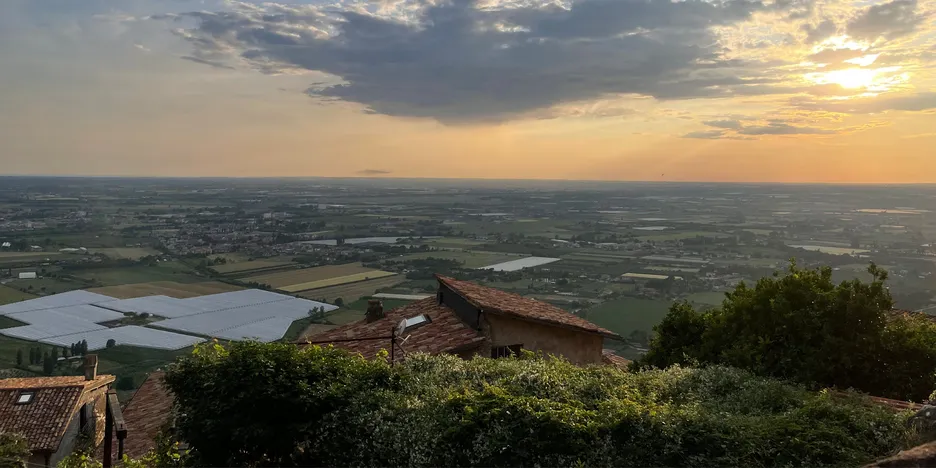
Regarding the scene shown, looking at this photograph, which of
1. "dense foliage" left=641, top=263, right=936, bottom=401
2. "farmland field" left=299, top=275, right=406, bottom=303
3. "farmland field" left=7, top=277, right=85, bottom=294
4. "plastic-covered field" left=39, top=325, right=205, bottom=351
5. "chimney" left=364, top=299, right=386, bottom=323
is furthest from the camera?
"farmland field" left=7, top=277, right=85, bottom=294

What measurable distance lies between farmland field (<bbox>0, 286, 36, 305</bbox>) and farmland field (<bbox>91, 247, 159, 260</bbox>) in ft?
55.3

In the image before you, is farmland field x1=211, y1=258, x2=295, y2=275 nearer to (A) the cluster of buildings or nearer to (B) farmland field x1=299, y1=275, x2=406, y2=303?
(B) farmland field x1=299, y1=275, x2=406, y2=303

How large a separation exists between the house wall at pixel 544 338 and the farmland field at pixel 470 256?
163 feet

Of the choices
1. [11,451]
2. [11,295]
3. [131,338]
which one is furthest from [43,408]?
[11,295]

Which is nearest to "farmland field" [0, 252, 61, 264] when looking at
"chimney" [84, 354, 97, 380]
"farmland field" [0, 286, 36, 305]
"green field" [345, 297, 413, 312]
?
"farmland field" [0, 286, 36, 305]

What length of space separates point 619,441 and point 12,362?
3681 cm

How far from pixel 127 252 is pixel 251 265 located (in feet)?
60.5

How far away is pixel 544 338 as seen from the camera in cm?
1284

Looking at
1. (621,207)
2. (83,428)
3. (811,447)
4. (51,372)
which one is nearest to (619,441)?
(811,447)

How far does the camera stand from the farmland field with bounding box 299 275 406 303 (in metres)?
48.8

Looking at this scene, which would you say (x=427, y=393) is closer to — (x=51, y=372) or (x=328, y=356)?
(x=328, y=356)

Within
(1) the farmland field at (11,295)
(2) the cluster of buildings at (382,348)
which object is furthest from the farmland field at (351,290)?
(2) the cluster of buildings at (382,348)

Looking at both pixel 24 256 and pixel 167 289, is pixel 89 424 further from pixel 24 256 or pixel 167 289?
pixel 24 256

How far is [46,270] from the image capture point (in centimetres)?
5822
